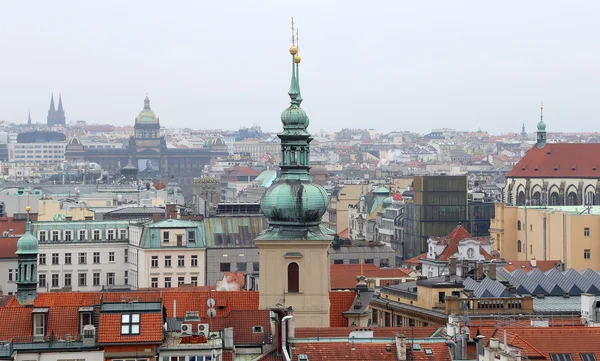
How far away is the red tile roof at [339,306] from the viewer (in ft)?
228

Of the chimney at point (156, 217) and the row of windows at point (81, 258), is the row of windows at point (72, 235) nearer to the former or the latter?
the row of windows at point (81, 258)

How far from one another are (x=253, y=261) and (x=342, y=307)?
105ft

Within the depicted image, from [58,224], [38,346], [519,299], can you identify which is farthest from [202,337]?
[58,224]

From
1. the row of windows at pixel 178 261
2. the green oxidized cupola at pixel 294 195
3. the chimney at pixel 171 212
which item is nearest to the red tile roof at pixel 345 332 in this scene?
the green oxidized cupola at pixel 294 195

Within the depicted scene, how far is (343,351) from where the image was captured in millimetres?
54719

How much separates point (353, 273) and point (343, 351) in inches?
1631

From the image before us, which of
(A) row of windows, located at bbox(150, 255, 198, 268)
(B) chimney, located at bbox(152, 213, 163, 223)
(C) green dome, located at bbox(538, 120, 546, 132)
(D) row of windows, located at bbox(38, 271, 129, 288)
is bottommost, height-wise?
(D) row of windows, located at bbox(38, 271, 129, 288)

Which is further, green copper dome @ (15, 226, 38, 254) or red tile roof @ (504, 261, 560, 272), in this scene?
red tile roof @ (504, 261, 560, 272)

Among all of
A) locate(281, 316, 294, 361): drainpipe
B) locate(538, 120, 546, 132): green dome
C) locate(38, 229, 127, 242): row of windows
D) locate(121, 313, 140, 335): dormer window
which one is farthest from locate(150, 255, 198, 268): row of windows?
locate(538, 120, 546, 132): green dome

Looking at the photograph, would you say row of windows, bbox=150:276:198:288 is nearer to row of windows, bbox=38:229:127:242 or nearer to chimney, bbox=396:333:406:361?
row of windows, bbox=38:229:127:242

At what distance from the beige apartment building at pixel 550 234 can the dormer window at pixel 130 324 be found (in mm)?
77198

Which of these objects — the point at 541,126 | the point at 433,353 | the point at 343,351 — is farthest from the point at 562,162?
the point at 343,351

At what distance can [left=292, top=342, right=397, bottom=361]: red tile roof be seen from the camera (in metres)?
54.4

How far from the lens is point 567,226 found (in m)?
132
